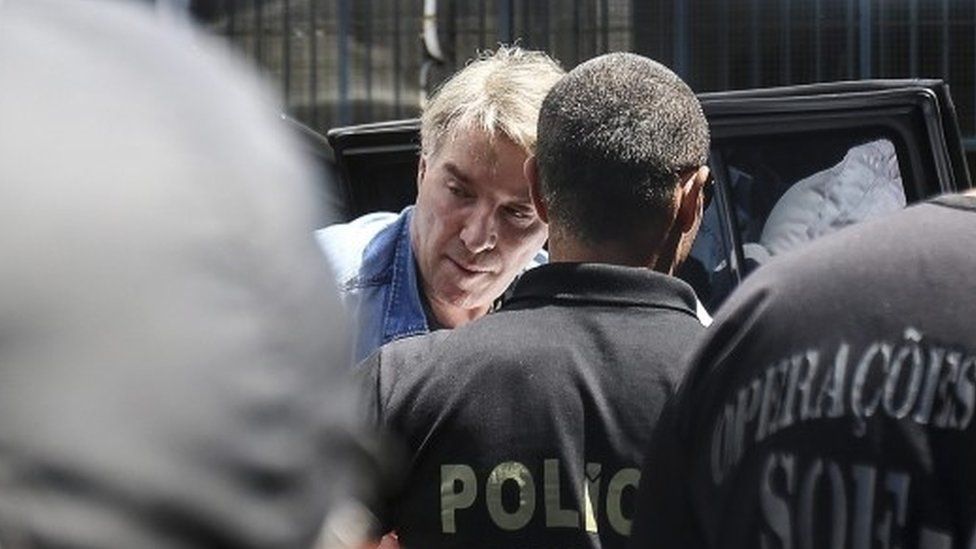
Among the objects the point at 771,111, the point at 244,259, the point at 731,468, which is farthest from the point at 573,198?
the point at 244,259

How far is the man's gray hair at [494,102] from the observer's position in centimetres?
303

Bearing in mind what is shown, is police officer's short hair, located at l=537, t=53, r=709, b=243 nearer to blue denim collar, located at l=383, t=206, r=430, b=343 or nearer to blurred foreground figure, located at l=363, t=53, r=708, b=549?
blurred foreground figure, located at l=363, t=53, r=708, b=549

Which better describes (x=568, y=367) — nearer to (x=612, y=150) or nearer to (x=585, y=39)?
(x=612, y=150)

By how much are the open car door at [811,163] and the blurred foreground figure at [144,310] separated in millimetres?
3226

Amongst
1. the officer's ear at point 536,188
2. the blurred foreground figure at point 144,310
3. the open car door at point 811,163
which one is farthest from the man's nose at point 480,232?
the blurred foreground figure at point 144,310

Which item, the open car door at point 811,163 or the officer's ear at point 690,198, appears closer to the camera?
the officer's ear at point 690,198

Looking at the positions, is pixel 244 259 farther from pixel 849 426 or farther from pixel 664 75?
pixel 664 75

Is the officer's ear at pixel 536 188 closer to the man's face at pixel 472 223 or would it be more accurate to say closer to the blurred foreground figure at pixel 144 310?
the man's face at pixel 472 223

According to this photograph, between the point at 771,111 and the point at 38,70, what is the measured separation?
3.38 m

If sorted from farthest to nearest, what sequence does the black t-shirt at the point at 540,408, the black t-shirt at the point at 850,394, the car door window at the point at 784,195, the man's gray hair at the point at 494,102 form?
the car door window at the point at 784,195
the man's gray hair at the point at 494,102
the black t-shirt at the point at 540,408
the black t-shirt at the point at 850,394

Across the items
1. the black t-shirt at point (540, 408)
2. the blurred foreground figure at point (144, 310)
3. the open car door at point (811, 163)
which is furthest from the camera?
the open car door at point (811, 163)

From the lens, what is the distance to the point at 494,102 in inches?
120

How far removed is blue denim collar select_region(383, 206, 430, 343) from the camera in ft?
10.8

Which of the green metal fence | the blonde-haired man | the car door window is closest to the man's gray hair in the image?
the blonde-haired man
